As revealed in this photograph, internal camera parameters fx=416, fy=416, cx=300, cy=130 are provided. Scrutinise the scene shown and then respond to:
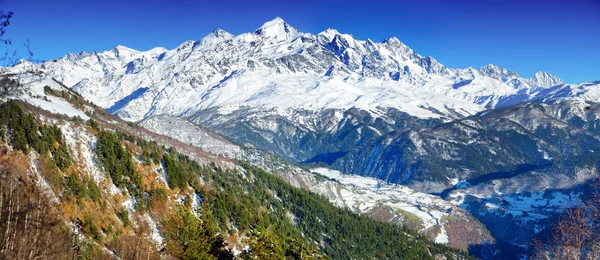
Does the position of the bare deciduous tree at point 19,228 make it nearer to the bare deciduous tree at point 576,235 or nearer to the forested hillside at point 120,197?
the forested hillside at point 120,197

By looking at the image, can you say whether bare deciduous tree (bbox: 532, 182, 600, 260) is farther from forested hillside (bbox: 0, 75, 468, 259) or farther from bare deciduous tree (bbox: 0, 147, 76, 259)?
forested hillside (bbox: 0, 75, 468, 259)

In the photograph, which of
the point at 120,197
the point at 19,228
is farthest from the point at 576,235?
the point at 120,197

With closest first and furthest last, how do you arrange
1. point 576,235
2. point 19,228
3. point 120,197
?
point 19,228 → point 576,235 → point 120,197

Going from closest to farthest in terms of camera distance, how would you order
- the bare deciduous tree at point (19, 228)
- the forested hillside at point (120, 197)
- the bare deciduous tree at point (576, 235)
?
1. the bare deciduous tree at point (19, 228)
2. the bare deciduous tree at point (576, 235)
3. the forested hillside at point (120, 197)

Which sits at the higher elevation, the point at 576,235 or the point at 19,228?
the point at 576,235

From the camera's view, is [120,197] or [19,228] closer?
[19,228]

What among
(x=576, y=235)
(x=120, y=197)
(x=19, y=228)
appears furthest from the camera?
(x=120, y=197)

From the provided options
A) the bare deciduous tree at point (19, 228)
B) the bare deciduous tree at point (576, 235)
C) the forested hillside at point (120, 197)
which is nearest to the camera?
the bare deciduous tree at point (19, 228)

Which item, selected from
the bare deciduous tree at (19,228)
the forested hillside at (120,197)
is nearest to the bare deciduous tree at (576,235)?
the bare deciduous tree at (19,228)

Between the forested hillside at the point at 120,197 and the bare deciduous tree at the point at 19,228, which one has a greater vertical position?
the bare deciduous tree at the point at 19,228

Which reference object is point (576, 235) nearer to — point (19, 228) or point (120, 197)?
point (19, 228)

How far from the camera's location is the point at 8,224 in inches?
768

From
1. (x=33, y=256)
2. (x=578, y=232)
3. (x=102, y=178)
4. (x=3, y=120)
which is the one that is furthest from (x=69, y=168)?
(x=578, y=232)

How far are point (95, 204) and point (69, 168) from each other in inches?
494
